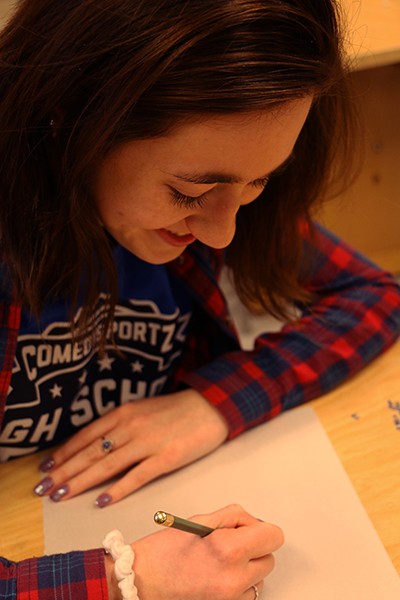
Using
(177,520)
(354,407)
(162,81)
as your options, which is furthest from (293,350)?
(162,81)

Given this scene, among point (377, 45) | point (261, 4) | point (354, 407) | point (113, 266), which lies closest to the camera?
point (261, 4)

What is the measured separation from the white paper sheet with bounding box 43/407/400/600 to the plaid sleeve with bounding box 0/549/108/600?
7 centimetres

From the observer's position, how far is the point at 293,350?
1.09 m

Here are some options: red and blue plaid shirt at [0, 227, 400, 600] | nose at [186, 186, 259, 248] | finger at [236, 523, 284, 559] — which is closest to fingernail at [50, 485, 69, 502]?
red and blue plaid shirt at [0, 227, 400, 600]

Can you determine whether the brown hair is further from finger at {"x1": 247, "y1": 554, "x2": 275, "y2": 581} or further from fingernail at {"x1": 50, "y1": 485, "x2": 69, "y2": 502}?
finger at {"x1": 247, "y1": 554, "x2": 275, "y2": 581}

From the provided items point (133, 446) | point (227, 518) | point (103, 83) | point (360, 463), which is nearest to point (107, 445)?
point (133, 446)

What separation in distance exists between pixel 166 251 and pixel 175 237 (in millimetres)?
23

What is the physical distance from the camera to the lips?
85 centimetres

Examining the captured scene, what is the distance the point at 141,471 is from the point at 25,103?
1.44 feet

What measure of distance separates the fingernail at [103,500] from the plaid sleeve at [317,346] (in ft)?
0.59

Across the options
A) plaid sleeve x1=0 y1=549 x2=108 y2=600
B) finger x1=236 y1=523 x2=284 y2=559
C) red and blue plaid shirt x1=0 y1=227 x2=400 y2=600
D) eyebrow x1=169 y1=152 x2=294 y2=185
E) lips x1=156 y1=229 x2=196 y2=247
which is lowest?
plaid sleeve x1=0 y1=549 x2=108 y2=600

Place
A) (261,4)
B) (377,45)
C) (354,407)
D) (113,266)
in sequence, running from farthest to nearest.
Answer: (377,45), (354,407), (113,266), (261,4)

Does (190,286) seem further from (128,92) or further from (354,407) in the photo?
(128,92)

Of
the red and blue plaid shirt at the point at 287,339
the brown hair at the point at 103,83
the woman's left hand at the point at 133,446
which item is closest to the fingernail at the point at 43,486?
the woman's left hand at the point at 133,446
